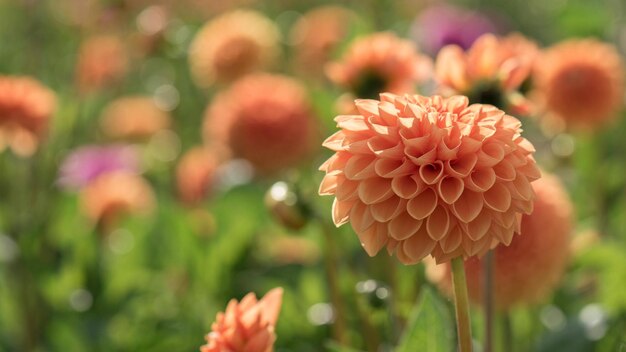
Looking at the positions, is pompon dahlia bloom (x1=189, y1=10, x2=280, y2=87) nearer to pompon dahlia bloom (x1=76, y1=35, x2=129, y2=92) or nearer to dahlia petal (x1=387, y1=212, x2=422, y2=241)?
pompon dahlia bloom (x1=76, y1=35, x2=129, y2=92)

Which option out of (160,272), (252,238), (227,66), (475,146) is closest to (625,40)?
(227,66)

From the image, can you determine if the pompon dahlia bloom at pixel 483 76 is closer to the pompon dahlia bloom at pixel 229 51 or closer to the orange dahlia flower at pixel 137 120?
the pompon dahlia bloom at pixel 229 51

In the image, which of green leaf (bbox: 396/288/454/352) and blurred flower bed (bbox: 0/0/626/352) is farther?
green leaf (bbox: 396/288/454/352)

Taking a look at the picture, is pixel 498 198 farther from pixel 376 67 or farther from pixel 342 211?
pixel 376 67

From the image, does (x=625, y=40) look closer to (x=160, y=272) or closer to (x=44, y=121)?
(x=160, y=272)

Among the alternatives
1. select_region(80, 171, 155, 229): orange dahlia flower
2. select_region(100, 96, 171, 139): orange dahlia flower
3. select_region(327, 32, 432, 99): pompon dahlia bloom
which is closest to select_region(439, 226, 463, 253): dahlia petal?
select_region(327, 32, 432, 99): pompon dahlia bloom

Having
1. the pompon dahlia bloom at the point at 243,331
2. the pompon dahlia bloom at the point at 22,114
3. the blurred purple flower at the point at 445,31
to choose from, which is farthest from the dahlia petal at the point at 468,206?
the blurred purple flower at the point at 445,31

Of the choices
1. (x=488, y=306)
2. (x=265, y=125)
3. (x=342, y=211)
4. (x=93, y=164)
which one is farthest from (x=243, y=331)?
(x=93, y=164)

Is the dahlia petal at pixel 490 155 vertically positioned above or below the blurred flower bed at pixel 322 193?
below
